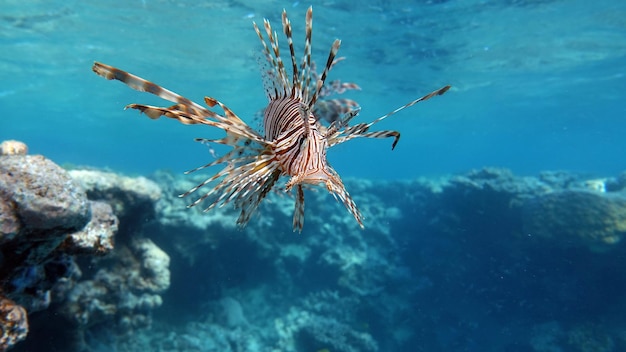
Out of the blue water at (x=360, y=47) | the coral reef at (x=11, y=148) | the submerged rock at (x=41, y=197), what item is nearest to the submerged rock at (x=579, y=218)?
the blue water at (x=360, y=47)

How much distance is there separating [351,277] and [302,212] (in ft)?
29.7

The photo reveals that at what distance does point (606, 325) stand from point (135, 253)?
10495 mm

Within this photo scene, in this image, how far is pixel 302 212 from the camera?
2.14 metres

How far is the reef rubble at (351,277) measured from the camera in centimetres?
Result: 550

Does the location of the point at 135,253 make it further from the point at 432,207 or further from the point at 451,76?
the point at 451,76

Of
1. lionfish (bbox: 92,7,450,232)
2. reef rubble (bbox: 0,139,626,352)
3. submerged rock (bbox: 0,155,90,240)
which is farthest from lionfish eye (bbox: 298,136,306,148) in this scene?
reef rubble (bbox: 0,139,626,352)

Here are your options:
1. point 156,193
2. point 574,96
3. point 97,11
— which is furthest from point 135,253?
point 574,96

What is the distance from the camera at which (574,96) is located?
30.5 meters

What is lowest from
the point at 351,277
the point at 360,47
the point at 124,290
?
the point at 351,277

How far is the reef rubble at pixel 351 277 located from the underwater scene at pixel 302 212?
4cm

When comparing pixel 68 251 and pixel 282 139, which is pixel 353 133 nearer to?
pixel 282 139

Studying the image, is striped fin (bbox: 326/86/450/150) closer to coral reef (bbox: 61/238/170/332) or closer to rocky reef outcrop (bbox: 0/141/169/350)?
rocky reef outcrop (bbox: 0/141/169/350)

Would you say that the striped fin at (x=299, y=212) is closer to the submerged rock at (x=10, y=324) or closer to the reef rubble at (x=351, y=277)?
the submerged rock at (x=10, y=324)

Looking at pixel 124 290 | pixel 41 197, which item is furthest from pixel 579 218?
pixel 41 197
